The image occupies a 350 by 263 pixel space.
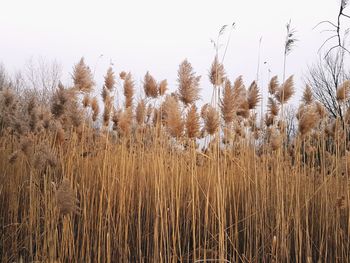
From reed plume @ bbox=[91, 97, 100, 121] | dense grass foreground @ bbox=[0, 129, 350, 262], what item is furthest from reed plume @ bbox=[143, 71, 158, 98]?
reed plume @ bbox=[91, 97, 100, 121]

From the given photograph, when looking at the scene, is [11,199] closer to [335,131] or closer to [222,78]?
[222,78]

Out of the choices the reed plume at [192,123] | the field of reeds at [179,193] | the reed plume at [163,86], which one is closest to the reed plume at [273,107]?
the field of reeds at [179,193]

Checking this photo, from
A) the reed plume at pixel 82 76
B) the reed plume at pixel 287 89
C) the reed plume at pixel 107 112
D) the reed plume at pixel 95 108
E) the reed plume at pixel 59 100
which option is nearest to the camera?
the reed plume at pixel 59 100

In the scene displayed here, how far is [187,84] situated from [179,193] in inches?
24.6

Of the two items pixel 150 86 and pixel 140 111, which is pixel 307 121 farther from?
pixel 140 111

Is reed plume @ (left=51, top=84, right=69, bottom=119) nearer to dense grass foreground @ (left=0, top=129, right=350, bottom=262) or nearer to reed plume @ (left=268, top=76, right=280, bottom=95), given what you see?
dense grass foreground @ (left=0, top=129, right=350, bottom=262)

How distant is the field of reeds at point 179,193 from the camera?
6.67 ft

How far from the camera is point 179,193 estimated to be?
7.29 feet

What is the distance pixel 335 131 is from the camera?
271 cm

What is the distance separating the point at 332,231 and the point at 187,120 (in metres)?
1.28

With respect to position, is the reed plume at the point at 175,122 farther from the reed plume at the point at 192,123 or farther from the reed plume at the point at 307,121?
the reed plume at the point at 307,121

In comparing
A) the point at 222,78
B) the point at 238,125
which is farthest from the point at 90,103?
the point at 222,78

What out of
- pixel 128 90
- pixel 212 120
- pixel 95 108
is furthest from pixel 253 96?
pixel 95 108

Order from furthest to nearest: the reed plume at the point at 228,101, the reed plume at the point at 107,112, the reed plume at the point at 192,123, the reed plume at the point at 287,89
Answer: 1. the reed plume at the point at 107,112
2. the reed plume at the point at 287,89
3. the reed plume at the point at 228,101
4. the reed plume at the point at 192,123
